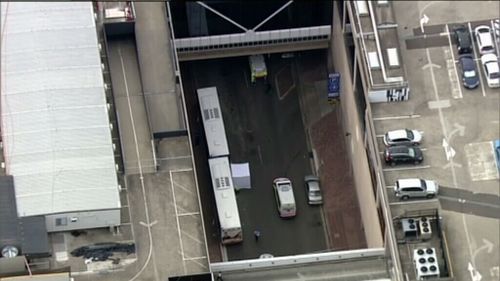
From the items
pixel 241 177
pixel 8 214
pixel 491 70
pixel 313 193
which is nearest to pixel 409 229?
pixel 313 193

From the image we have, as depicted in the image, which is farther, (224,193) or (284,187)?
(284,187)

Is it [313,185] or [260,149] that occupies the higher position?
[260,149]

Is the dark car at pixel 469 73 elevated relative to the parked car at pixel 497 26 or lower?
lower

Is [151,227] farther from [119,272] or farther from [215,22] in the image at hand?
[215,22]

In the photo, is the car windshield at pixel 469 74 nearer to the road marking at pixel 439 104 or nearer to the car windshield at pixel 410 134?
the road marking at pixel 439 104

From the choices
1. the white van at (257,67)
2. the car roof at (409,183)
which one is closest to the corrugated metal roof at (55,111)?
the white van at (257,67)

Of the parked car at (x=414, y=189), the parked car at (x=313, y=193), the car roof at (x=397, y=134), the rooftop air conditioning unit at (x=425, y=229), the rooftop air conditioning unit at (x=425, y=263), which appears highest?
the car roof at (x=397, y=134)

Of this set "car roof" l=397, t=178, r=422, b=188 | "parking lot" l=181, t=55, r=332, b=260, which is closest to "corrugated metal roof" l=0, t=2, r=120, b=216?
"parking lot" l=181, t=55, r=332, b=260

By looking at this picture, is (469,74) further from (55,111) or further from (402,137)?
(55,111)
